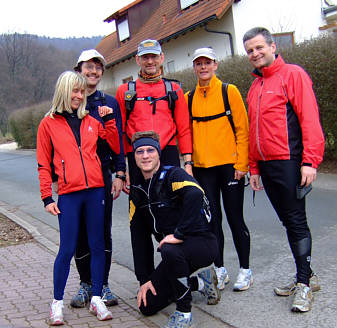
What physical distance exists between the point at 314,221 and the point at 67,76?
403cm

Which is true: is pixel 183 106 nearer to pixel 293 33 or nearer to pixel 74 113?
pixel 74 113

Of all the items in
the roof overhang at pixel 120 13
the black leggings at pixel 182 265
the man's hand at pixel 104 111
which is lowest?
the black leggings at pixel 182 265

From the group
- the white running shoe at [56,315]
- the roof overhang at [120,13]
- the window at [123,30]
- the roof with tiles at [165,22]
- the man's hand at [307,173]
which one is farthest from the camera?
the window at [123,30]

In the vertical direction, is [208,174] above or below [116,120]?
below

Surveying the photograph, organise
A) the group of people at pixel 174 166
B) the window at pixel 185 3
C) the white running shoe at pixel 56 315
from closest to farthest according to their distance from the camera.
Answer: the group of people at pixel 174 166, the white running shoe at pixel 56 315, the window at pixel 185 3

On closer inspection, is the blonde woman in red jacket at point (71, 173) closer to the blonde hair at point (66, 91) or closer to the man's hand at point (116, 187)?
the blonde hair at point (66, 91)

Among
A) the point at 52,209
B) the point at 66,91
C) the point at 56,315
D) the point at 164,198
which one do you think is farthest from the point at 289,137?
the point at 56,315

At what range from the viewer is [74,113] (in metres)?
4.00

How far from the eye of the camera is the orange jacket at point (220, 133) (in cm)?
422

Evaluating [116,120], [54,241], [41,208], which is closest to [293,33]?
[41,208]

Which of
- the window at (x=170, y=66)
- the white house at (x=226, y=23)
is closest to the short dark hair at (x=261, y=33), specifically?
the white house at (x=226, y=23)

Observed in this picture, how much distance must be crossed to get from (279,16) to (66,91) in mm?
17050

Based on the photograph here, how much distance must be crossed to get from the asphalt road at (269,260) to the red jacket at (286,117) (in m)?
1.17

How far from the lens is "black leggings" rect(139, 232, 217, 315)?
143 inches
